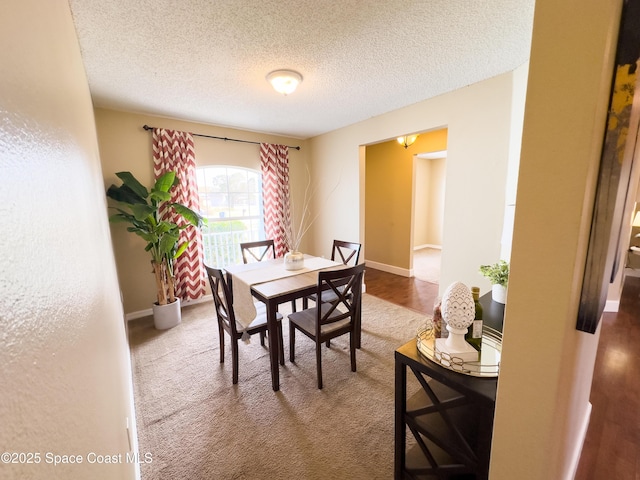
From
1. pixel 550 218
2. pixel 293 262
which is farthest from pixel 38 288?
pixel 293 262

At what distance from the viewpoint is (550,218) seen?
684 mm

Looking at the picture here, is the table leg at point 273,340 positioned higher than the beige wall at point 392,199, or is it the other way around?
the beige wall at point 392,199

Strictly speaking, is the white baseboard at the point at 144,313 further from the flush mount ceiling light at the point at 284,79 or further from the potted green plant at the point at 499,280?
the potted green plant at the point at 499,280

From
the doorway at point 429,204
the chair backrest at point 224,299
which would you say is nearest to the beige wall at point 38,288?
the chair backrest at point 224,299

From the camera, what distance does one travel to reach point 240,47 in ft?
6.23

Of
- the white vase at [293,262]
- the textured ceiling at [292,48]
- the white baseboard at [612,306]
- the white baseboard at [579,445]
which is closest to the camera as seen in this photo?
the white baseboard at [579,445]

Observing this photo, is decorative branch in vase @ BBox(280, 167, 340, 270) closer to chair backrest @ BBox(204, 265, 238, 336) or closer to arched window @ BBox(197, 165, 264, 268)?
arched window @ BBox(197, 165, 264, 268)

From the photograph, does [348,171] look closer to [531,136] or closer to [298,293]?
[298,293]

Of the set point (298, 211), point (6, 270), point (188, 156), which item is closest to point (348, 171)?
point (298, 211)

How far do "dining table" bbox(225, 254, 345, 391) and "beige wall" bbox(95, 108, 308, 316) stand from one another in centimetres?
154

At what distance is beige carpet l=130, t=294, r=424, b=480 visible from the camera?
1.48 m

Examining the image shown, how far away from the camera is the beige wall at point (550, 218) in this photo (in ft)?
2.03

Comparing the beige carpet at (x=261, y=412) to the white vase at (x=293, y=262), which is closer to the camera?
the beige carpet at (x=261, y=412)

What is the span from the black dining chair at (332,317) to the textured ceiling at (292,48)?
160cm
